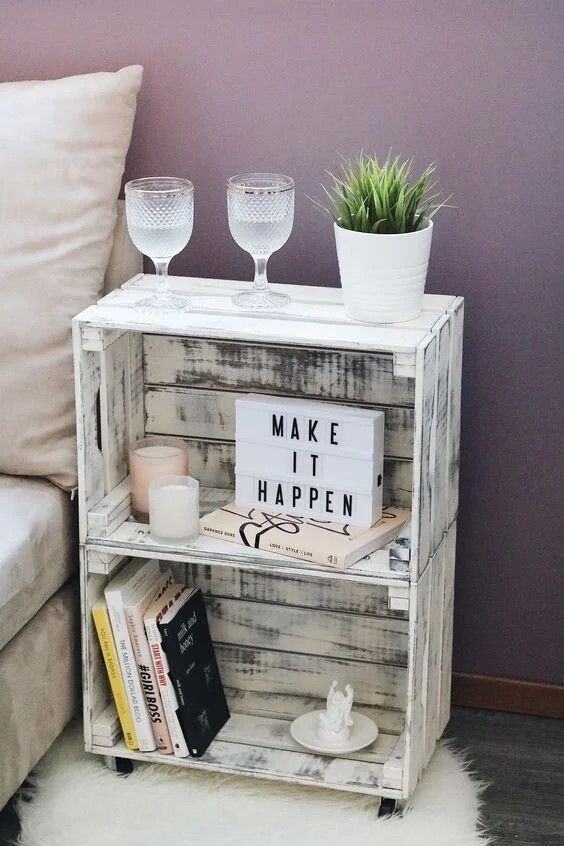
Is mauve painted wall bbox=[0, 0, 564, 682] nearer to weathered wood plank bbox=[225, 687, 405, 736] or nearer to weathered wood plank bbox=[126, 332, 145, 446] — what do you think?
weathered wood plank bbox=[126, 332, 145, 446]

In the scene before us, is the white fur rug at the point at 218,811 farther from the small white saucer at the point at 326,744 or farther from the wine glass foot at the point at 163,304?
the wine glass foot at the point at 163,304

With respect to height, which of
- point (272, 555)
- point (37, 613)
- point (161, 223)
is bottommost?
point (37, 613)

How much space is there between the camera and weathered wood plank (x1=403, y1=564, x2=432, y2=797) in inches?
70.8

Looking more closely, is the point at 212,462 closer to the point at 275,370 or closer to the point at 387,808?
the point at 275,370

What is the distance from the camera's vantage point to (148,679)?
6.29 feet

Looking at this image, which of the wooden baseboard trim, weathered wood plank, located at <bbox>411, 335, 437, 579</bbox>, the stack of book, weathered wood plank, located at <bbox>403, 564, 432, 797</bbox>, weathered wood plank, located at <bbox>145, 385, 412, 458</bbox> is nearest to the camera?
weathered wood plank, located at <bbox>411, 335, 437, 579</bbox>

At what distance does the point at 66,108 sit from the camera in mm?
1861

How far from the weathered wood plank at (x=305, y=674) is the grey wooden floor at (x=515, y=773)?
0.15 m

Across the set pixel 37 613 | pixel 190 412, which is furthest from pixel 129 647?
pixel 190 412

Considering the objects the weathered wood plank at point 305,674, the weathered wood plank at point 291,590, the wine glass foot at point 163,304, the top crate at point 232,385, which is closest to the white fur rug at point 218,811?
the weathered wood plank at point 305,674

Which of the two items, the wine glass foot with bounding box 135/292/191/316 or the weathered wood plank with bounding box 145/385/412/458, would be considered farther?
the weathered wood plank with bounding box 145/385/412/458

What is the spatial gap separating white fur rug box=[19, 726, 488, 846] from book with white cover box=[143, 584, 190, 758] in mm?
75

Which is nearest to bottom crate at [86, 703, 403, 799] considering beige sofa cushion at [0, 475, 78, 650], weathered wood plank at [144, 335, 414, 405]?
beige sofa cushion at [0, 475, 78, 650]

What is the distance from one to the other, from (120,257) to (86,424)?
304 millimetres
